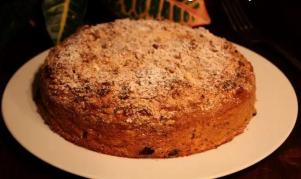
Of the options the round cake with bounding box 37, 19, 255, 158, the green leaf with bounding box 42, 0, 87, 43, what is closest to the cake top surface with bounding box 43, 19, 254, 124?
the round cake with bounding box 37, 19, 255, 158

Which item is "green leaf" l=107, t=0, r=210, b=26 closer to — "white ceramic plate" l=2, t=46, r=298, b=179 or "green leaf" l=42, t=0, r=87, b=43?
"green leaf" l=42, t=0, r=87, b=43

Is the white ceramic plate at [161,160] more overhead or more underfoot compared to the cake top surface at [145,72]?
more underfoot

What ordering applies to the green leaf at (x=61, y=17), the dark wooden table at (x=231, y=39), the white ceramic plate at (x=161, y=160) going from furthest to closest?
the green leaf at (x=61, y=17) → the dark wooden table at (x=231, y=39) → the white ceramic plate at (x=161, y=160)

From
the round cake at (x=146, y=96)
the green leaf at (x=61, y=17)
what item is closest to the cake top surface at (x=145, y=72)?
the round cake at (x=146, y=96)

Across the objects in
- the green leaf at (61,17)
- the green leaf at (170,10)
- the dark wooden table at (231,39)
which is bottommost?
the dark wooden table at (231,39)

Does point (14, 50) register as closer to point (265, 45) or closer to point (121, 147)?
point (121, 147)

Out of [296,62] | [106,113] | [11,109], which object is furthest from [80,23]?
[296,62]

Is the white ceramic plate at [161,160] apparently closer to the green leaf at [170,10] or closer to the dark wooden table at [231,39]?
the dark wooden table at [231,39]
